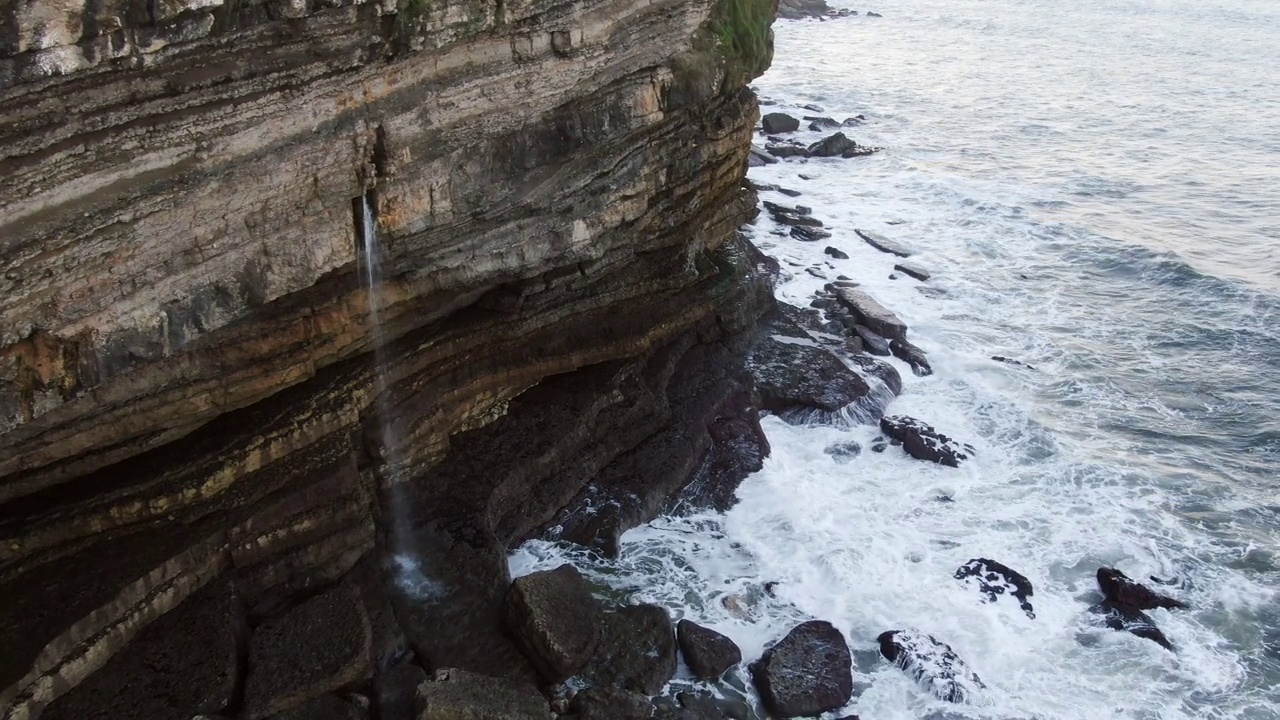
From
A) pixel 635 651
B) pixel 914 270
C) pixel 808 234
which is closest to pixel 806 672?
pixel 635 651

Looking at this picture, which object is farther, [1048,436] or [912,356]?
[912,356]

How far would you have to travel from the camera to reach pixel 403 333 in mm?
14695

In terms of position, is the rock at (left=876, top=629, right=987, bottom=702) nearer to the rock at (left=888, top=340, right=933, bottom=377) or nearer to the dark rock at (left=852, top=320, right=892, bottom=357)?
the rock at (left=888, top=340, right=933, bottom=377)

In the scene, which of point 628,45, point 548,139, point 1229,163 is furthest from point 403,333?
point 1229,163

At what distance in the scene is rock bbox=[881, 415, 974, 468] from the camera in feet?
60.7

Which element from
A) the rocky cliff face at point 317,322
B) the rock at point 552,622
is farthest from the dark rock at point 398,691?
the rock at point 552,622

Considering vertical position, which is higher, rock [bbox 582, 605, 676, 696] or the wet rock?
the wet rock

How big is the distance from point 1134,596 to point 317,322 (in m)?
13.5

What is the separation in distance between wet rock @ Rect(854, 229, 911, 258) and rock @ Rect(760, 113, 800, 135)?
441 inches

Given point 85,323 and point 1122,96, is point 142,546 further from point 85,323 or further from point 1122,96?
point 1122,96

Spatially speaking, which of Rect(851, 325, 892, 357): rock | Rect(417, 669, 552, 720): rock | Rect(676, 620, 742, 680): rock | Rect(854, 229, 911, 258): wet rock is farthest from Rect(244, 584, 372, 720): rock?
Rect(854, 229, 911, 258): wet rock

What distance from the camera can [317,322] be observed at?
1312 centimetres

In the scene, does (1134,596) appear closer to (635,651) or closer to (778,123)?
(635,651)

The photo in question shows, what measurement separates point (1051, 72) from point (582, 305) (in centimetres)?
4556
